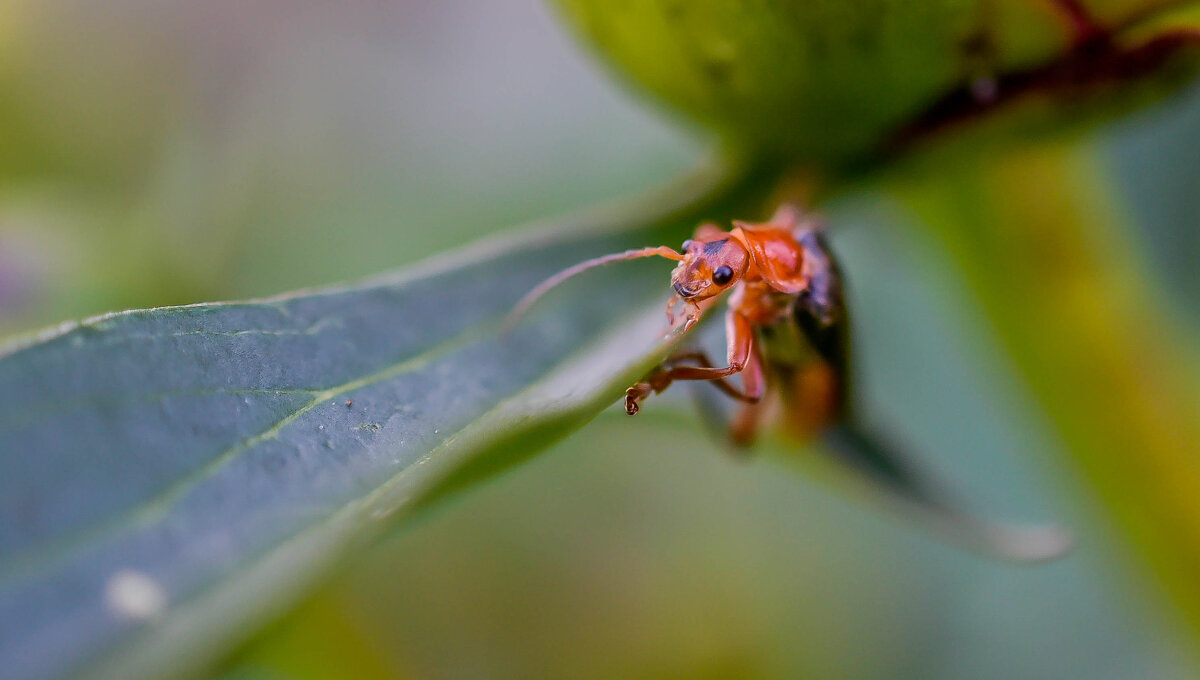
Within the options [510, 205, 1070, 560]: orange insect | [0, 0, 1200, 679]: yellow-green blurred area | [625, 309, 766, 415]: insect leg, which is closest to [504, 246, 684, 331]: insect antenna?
[510, 205, 1070, 560]: orange insect

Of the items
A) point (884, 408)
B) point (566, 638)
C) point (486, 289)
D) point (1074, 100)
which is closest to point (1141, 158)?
point (884, 408)

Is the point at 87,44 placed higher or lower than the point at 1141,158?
higher

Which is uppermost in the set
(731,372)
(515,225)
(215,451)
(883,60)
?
(515,225)

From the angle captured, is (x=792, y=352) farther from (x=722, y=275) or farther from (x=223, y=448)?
(x=223, y=448)

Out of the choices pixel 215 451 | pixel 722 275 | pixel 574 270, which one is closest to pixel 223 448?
pixel 215 451

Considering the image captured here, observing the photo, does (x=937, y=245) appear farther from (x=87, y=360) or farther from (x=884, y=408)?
(x=87, y=360)

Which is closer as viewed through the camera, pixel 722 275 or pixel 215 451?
pixel 215 451
